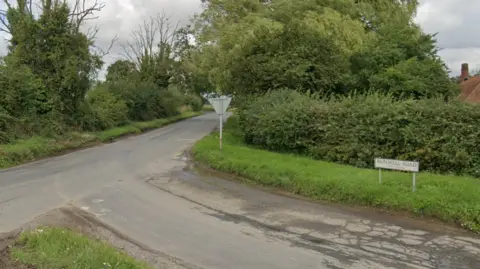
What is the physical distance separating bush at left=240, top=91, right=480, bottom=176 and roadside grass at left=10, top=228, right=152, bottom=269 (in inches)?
365

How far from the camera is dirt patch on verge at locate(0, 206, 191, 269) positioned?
17.7ft

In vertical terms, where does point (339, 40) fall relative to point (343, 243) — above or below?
above

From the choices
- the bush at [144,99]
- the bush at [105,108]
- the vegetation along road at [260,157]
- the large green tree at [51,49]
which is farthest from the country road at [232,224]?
the bush at [144,99]

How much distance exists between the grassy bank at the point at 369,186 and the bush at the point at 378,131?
1.28 m

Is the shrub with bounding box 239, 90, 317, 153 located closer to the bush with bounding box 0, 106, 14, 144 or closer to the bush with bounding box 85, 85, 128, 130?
the bush with bounding box 0, 106, 14, 144

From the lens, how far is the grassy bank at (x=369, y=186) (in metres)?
7.74

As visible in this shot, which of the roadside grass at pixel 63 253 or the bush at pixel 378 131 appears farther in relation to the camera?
the bush at pixel 378 131

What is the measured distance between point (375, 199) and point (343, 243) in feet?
8.70

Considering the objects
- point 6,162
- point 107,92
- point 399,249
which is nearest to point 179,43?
point 107,92

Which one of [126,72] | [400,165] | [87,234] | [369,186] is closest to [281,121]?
[369,186]

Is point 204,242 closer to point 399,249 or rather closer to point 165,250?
point 165,250

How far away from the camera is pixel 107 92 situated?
30.5 metres

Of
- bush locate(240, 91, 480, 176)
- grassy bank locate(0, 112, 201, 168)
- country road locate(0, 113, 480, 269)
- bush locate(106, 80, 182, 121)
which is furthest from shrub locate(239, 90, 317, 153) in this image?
bush locate(106, 80, 182, 121)

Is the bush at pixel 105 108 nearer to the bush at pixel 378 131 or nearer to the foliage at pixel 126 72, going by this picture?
the bush at pixel 378 131
